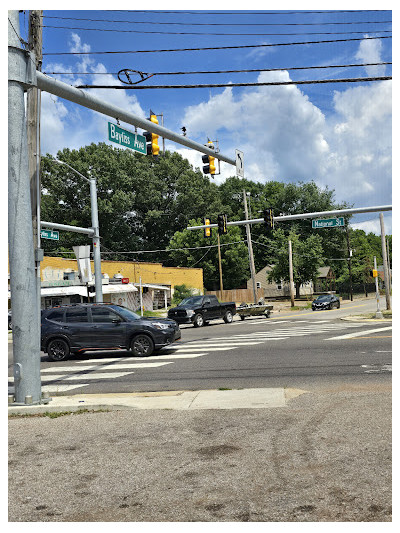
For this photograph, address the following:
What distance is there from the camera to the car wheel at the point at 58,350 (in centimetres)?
1564

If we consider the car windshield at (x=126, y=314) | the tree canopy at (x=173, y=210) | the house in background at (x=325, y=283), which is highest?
the tree canopy at (x=173, y=210)

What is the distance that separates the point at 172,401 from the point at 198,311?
805 inches

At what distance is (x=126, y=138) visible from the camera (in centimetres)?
1354

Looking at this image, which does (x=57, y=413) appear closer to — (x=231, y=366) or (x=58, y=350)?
(x=231, y=366)

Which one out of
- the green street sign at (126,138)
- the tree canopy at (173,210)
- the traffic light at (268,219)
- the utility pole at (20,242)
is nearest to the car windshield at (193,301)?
the traffic light at (268,219)

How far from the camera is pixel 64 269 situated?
4519cm

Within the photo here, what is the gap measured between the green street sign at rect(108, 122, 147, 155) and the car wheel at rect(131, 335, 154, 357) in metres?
5.25

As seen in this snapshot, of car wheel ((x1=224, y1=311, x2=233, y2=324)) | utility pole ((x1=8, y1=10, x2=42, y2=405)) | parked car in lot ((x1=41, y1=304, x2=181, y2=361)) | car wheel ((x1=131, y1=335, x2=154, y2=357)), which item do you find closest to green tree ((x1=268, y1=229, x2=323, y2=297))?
car wheel ((x1=224, y1=311, x2=233, y2=324))

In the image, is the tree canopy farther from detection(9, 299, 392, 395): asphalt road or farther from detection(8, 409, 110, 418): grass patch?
detection(8, 409, 110, 418): grass patch

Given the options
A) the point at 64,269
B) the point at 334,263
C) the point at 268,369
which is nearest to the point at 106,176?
the point at 64,269

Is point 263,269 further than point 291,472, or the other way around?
point 263,269

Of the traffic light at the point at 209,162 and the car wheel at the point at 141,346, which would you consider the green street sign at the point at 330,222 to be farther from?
the car wheel at the point at 141,346

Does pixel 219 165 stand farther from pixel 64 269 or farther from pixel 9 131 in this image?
pixel 64 269
